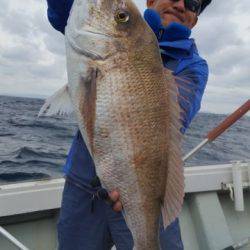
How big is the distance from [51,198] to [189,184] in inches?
62.9

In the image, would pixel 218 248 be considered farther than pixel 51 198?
Yes

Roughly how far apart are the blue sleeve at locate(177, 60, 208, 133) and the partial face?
1.33 ft

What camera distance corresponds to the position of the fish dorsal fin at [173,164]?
2.10 meters

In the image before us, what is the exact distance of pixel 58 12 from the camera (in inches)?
101

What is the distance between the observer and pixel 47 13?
2604mm

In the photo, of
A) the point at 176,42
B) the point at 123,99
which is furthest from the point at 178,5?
the point at 123,99

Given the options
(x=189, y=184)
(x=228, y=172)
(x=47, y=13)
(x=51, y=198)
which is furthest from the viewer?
(x=228, y=172)

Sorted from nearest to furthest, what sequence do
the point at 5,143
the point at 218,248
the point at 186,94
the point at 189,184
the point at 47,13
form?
the point at 186,94 → the point at 47,13 → the point at 218,248 → the point at 189,184 → the point at 5,143

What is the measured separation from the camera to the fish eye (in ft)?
6.66

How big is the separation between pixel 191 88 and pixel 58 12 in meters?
0.93

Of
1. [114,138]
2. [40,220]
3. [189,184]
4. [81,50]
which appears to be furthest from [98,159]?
[189,184]

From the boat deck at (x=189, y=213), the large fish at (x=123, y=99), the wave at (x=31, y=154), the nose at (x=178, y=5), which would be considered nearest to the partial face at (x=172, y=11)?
the nose at (x=178, y=5)

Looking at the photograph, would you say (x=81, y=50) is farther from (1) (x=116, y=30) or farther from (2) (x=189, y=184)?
(2) (x=189, y=184)

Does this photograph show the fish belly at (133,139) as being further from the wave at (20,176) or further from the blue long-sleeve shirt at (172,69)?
the wave at (20,176)
